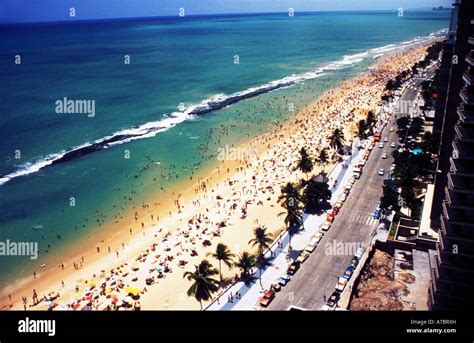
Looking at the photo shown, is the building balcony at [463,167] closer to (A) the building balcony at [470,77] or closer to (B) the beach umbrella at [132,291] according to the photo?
(A) the building balcony at [470,77]

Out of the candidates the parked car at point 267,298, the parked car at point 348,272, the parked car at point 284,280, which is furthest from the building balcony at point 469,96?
the parked car at point 267,298

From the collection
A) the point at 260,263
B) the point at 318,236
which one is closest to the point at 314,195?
the point at 318,236

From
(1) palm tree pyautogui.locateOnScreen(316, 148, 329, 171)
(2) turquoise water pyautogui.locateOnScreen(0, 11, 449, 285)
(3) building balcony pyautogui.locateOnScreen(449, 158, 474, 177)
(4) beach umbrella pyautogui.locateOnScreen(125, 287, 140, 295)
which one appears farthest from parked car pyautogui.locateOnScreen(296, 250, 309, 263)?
(2) turquoise water pyautogui.locateOnScreen(0, 11, 449, 285)

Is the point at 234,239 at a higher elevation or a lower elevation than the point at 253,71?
lower

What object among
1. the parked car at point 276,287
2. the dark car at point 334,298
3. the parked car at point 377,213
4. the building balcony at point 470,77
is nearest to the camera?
the building balcony at point 470,77

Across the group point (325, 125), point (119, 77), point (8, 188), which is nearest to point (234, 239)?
point (8, 188)
